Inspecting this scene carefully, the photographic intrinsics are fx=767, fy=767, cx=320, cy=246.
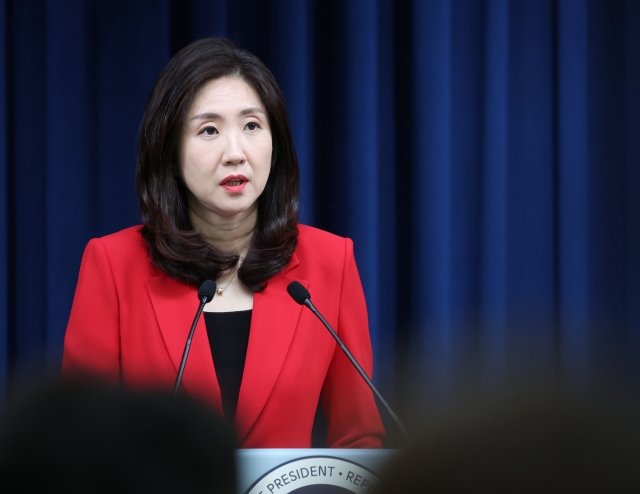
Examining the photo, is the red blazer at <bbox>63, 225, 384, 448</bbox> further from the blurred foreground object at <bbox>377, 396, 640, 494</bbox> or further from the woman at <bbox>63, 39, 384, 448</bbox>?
the blurred foreground object at <bbox>377, 396, 640, 494</bbox>

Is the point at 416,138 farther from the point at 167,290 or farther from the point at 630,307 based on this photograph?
the point at 167,290

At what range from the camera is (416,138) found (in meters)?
2.14

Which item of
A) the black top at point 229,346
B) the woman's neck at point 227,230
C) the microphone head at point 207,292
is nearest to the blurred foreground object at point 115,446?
the microphone head at point 207,292

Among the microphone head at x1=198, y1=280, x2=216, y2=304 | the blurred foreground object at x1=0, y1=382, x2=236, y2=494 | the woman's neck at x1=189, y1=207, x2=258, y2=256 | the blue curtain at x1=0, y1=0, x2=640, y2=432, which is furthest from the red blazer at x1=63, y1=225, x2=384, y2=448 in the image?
the blurred foreground object at x1=0, y1=382, x2=236, y2=494

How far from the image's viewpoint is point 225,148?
146 centimetres

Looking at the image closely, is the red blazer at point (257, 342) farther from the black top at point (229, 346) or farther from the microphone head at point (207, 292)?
the microphone head at point (207, 292)

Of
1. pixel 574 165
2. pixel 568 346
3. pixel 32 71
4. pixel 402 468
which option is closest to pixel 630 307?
pixel 568 346

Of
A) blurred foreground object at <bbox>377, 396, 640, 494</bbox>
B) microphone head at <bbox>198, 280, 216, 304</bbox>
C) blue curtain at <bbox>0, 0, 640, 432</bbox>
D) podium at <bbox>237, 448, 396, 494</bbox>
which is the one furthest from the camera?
blue curtain at <bbox>0, 0, 640, 432</bbox>

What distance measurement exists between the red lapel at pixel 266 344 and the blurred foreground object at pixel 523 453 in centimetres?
104

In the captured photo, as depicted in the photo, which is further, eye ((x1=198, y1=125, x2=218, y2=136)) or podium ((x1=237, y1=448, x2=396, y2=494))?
eye ((x1=198, y1=125, x2=218, y2=136))

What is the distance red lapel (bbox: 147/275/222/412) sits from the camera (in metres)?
1.39

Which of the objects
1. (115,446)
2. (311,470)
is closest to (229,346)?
(311,470)

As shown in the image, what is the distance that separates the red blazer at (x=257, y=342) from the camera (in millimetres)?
1416

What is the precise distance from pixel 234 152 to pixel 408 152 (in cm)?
87
